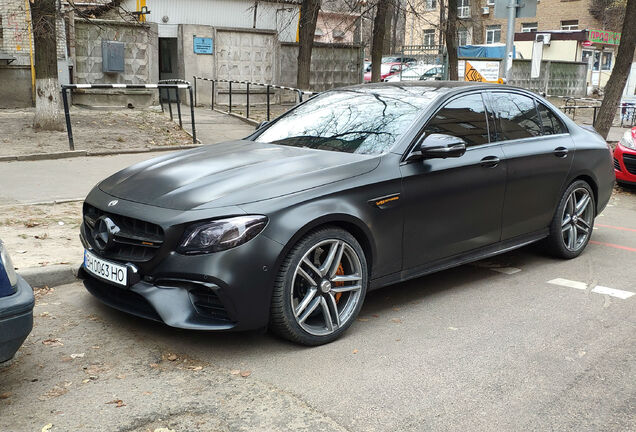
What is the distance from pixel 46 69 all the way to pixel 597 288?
1031 centimetres

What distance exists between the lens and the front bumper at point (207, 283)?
3.78 metres

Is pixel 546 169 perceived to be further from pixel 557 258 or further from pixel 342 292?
pixel 342 292

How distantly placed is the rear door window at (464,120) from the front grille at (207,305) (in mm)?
2011

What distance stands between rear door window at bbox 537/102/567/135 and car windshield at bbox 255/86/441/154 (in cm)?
129

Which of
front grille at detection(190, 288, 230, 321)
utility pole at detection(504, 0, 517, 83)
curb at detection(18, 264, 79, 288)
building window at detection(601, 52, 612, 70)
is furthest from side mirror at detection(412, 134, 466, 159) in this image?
building window at detection(601, 52, 612, 70)

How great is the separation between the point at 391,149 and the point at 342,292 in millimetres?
1050

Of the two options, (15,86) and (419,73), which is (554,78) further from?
(15,86)

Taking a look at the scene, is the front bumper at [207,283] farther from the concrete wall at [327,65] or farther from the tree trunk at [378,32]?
the concrete wall at [327,65]

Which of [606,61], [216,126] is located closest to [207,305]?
[216,126]

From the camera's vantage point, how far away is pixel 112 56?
59.3ft

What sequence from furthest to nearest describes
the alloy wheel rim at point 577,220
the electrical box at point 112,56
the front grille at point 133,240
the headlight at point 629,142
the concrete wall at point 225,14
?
the concrete wall at point 225,14 < the electrical box at point 112,56 < the headlight at point 629,142 < the alloy wheel rim at point 577,220 < the front grille at point 133,240

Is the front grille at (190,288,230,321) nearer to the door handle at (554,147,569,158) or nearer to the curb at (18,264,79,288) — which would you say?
the curb at (18,264,79,288)

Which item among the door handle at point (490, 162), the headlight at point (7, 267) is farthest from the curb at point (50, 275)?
the door handle at point (490, 162)

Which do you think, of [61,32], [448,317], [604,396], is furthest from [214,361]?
[61,32]
